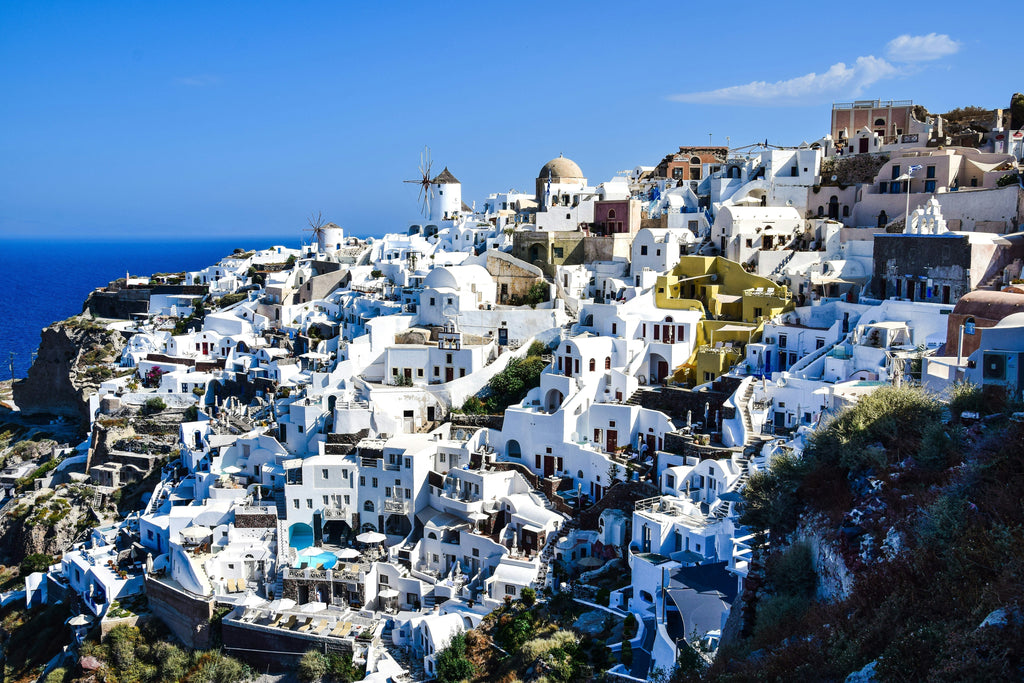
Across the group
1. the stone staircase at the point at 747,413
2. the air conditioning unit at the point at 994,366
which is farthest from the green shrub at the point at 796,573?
the stone staircase at the point at 747,413

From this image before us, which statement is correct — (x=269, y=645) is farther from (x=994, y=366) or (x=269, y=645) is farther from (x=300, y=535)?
(x=994, y=366)

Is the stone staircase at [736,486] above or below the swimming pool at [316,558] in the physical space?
above

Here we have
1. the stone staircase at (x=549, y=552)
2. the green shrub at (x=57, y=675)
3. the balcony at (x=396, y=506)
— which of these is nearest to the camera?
the stone staircase at (x=549, y=552)

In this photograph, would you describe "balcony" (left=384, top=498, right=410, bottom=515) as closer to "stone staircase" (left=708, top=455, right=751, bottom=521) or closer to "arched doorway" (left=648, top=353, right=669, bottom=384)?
"arched doorway" (left=648, top=353, right=669, bottom=384)

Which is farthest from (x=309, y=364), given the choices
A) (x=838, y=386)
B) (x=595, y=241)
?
(x=838, y=386)

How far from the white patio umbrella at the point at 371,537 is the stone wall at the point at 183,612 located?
4.67 meters

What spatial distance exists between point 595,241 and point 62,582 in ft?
81.5

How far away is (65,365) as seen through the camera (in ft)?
158

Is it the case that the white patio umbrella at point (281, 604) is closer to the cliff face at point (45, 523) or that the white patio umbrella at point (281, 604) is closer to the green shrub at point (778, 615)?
the cliff face at point (45, 523)

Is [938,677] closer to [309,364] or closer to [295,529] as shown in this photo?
[295,529]

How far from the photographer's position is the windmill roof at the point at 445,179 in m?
59.4

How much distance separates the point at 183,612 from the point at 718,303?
20698mm

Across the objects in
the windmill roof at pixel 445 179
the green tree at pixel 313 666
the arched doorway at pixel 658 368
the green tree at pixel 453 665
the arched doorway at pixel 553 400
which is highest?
the windmill roof at pixel 445 179

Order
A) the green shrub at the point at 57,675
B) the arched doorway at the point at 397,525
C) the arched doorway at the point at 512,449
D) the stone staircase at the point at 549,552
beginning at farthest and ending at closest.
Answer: the arched doorway at the point at 512,449 < the arched doorway at the point at 397,525 < the green shrub at the point at 57,675 < the stone staircase at the point at 549,552
